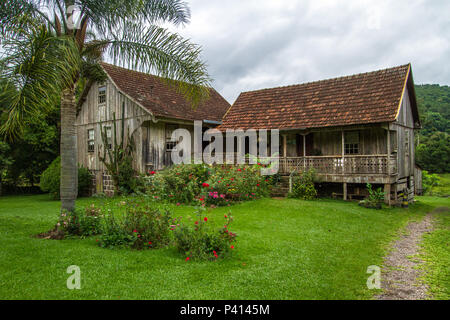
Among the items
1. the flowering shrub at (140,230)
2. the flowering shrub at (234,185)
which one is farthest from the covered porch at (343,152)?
the flowering shrub at (140,230)

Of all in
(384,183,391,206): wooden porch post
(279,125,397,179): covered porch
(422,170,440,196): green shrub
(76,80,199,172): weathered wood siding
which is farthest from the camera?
(422,170,440,196): green shrub

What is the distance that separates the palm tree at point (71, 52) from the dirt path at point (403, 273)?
253 inches

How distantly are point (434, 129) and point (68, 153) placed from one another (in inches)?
2051

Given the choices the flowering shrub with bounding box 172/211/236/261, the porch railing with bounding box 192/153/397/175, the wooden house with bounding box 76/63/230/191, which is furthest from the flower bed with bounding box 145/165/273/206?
the flowering shrub with bounding box 172/211/236/261

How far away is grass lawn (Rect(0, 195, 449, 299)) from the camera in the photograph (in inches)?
190

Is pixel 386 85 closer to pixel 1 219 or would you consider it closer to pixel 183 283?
pixel 183 283

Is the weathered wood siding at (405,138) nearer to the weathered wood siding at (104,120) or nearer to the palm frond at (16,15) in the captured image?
the weathered wood siding at (104,120)

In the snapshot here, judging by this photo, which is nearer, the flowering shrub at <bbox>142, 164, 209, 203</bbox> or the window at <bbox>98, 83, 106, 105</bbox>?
the flowering shrub at <bbox>142, 164, 209, 203</bbox>

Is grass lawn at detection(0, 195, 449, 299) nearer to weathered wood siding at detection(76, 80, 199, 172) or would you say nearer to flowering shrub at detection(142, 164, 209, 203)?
flowering shrub at detection(142, 164, 209, 203)

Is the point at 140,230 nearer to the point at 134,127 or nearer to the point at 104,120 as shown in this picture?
the point at 134,127

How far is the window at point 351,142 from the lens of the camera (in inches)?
667

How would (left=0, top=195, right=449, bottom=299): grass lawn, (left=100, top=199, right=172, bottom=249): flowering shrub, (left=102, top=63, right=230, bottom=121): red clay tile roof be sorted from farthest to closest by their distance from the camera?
(left=102, top=63, right=230, bottom=121): red clay tile roof, (left=100, top=199, right=172, bottom=249): flowering shrub, (left=0, top=195, right=449, bottom=299): grass lawn

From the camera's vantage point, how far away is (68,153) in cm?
799

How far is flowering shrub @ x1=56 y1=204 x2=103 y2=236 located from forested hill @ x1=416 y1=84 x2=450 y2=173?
44.1 meters
